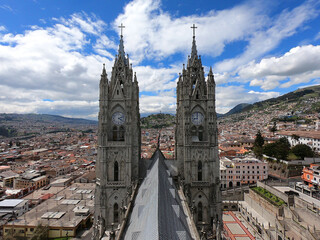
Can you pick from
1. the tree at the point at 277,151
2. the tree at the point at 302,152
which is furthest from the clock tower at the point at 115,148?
the tree at the point at 302,152

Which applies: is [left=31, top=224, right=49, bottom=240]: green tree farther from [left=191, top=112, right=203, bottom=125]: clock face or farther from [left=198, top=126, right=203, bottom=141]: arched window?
[left=191, top=112, right=203, bottom=125]: clock face

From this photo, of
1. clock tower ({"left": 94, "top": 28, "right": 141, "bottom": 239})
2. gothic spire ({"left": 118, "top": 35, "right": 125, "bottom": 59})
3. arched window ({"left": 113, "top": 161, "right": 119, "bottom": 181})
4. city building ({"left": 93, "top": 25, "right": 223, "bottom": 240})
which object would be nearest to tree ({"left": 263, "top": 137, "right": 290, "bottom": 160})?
city building ({"left": 93, "top": 25, "right": 223, "bottom": 240})

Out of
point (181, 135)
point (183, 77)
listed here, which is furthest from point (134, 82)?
point (181, 135)

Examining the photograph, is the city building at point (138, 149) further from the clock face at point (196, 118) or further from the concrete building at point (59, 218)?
the concrete building at point (59, 218)

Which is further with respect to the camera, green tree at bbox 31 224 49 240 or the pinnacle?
green tree at bbox 31 224 49 240

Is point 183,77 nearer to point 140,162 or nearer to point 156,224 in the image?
point 140,162

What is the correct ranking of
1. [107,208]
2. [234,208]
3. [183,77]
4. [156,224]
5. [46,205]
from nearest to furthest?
[156,224] → [107,208] → [183,77] → [46,205] → [234,208]
